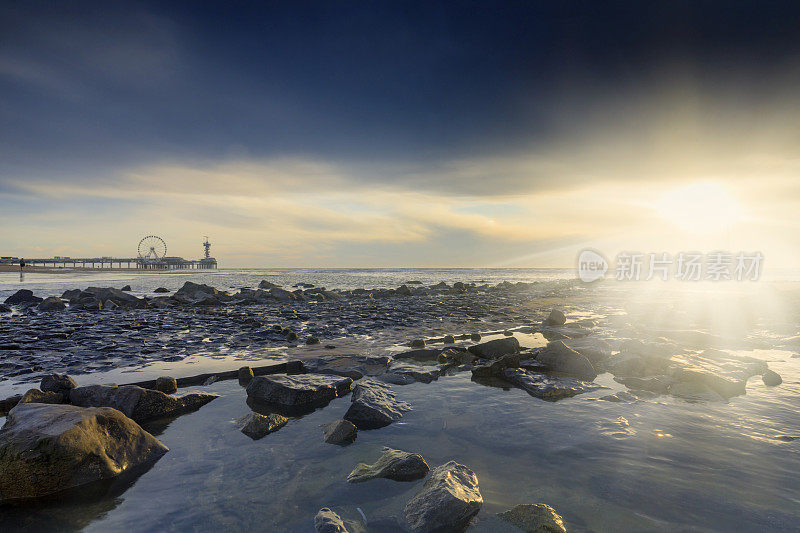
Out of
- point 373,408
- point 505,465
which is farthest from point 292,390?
point 505,465

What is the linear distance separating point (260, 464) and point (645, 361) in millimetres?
8999

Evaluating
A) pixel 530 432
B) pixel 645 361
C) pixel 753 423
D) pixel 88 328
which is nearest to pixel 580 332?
pixel 645 361

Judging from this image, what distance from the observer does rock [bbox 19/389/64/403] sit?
6254mm

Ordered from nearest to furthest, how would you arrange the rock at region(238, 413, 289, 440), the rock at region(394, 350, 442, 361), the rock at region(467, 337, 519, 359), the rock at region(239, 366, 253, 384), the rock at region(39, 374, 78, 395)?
the rock at region(238, 413, 289, 440) < the rock at region(39, 374, 78, 395) < the rock at region(239, 366, 253, 384) < the rock at region(467, 337, 519, 359) < the rock at region(394, 350, 442, 361)

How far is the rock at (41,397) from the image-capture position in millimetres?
6254

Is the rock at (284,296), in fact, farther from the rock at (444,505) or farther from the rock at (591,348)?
the rock at (444,505)

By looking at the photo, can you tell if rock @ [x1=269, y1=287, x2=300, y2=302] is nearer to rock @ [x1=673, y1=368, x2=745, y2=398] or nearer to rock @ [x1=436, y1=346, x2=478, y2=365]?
rock @ [x1=436, y1=346, x2=478, y2=365]

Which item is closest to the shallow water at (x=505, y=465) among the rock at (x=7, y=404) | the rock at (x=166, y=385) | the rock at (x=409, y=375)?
the rock at (x=409, y=375)

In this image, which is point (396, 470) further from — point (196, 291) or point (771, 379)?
point (196, 291)

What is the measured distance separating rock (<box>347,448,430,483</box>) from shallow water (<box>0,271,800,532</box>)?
0.12 m

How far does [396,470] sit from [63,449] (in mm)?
3942

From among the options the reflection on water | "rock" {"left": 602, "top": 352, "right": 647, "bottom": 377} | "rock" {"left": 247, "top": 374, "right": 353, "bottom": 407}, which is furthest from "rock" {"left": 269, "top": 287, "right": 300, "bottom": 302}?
"rock" {"left": 602, "top": 352, "right": 647, "bottom": 377}

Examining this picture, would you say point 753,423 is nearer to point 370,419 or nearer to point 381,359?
point 370,419

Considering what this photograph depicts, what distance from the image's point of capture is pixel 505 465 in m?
4.91
